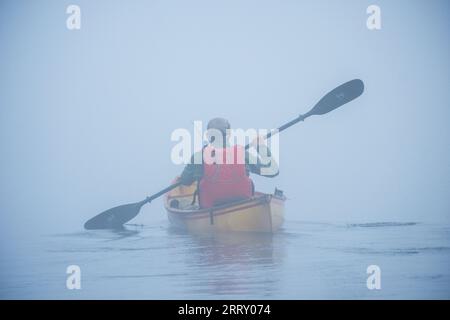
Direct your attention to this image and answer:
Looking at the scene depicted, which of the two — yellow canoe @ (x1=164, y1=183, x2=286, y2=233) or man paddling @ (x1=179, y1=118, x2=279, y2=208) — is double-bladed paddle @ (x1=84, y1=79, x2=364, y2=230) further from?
yellow canoe @ (x1=164, y1=183, x2=286, y2=233)

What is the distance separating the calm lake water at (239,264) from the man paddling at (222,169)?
40 cm

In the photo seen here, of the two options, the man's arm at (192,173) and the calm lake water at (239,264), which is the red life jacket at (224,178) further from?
the calm lake water at (239,264)

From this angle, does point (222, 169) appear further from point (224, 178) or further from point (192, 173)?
point (192, 173)

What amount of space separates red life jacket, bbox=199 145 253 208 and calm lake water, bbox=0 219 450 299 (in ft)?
1.27

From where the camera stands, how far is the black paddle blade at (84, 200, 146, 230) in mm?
7430

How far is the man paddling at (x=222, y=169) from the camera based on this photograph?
6148 millimetres

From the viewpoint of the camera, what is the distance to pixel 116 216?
7523 millimetres

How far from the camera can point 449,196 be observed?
29.0 ft

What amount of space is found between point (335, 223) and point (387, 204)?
163 cm

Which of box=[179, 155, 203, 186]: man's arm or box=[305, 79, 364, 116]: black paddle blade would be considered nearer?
box=[179, 155, 203, 186]: man's arm

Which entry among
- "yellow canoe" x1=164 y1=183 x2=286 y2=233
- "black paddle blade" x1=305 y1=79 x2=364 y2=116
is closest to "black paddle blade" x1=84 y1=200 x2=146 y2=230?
"yellow canoe" x1=164 y1=183 x2=286 y2=233

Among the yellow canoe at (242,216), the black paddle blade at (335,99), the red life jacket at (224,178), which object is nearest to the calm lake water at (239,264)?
the yellow canoe at (242,216)
